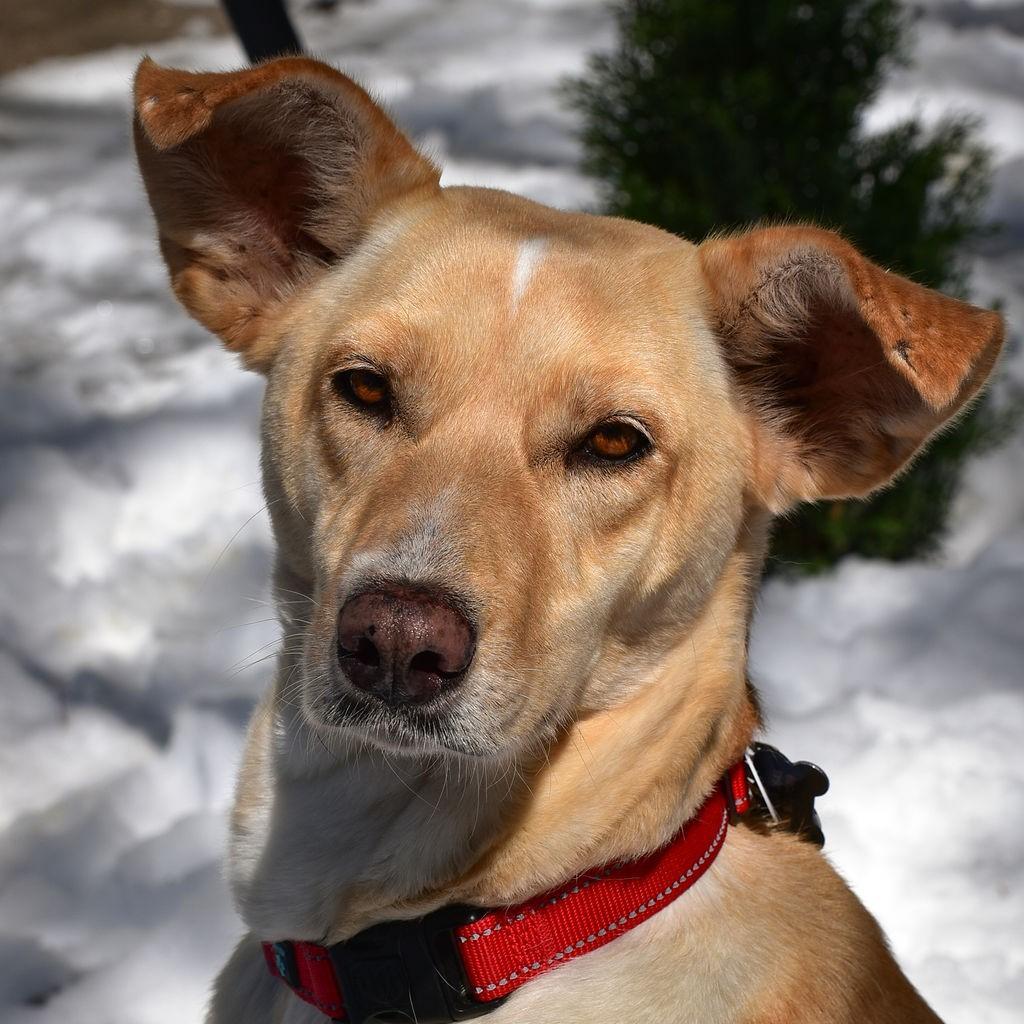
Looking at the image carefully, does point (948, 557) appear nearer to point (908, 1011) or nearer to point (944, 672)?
point (944, 672)

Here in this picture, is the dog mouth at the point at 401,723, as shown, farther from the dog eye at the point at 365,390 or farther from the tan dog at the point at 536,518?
the dog eye at the point at 365,390

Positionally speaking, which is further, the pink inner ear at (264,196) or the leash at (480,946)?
the pink inner ear at (264,196)

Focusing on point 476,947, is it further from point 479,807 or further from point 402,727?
point 402,727

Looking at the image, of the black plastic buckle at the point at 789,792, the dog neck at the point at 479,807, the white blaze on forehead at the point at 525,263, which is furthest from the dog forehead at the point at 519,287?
the black plastic buckle at the point at 789,792

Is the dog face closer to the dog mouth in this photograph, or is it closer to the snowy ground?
the dog mouth

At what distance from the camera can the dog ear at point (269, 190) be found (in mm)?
2340

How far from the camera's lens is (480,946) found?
6.61ft

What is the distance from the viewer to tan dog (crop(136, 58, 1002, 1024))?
6.46 ft

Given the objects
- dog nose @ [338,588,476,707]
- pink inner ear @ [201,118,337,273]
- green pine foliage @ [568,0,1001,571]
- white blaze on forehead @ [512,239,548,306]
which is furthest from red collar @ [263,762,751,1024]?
green pine foliage @ [568,0,1001,571]

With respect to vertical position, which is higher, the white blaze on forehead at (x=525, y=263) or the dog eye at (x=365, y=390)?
the white blaze on forehead at (x=525, y=263)

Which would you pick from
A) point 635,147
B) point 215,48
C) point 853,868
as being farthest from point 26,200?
point 853,868

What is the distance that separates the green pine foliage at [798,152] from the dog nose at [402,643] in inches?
108

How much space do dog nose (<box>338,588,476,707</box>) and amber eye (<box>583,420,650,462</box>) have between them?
50 centimetres

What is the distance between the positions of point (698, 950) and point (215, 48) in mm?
6548
